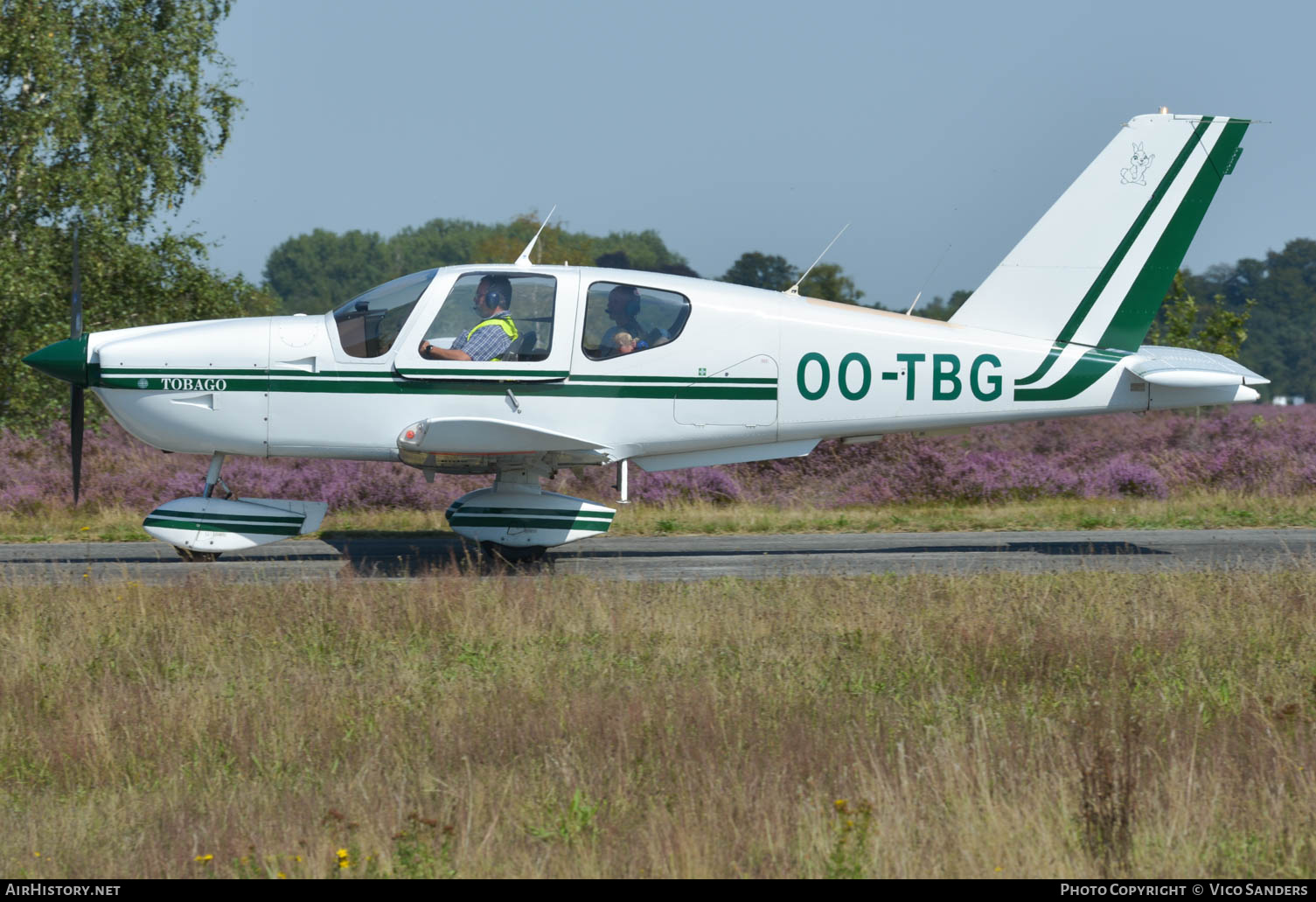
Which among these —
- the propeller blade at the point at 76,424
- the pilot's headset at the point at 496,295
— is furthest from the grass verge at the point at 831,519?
the pilot's headset at the point at 496,295

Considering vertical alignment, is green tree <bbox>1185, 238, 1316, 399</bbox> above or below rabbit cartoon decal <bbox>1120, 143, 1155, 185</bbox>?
above

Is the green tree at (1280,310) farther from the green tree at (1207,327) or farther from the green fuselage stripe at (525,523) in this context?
the green fuselage stripe at (525,523)

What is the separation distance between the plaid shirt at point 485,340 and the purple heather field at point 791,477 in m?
6.37

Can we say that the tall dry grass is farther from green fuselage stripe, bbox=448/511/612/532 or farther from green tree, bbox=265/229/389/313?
green tree, bbox=265/229/389/313

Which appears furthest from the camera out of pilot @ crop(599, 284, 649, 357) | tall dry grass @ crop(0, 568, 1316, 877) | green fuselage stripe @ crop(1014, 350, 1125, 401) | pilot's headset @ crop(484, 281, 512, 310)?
green fuselage stripe @ crop(1014, 350, 1125, 401)

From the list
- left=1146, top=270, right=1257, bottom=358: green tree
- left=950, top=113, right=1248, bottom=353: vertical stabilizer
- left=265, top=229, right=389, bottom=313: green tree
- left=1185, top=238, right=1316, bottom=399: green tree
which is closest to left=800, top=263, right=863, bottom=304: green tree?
left=1146, top=270, right=1257, bottom=358: green tree

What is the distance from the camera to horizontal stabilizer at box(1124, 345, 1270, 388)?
9.98 m

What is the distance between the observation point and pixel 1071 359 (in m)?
10.4

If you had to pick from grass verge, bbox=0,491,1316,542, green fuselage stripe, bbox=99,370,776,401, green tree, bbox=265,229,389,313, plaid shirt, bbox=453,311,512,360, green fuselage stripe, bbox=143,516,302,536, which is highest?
green tree, bbox=265,229,389,313

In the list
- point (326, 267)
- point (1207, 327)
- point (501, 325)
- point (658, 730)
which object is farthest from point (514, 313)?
point (326, 267)

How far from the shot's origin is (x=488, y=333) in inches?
379

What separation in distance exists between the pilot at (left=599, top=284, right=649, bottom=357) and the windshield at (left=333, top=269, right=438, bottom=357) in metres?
1.50

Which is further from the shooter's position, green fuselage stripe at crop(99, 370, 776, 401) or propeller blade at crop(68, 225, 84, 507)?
propeller blade at crop(68, 225, 84, 507)

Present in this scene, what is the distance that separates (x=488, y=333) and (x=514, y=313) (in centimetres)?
27
